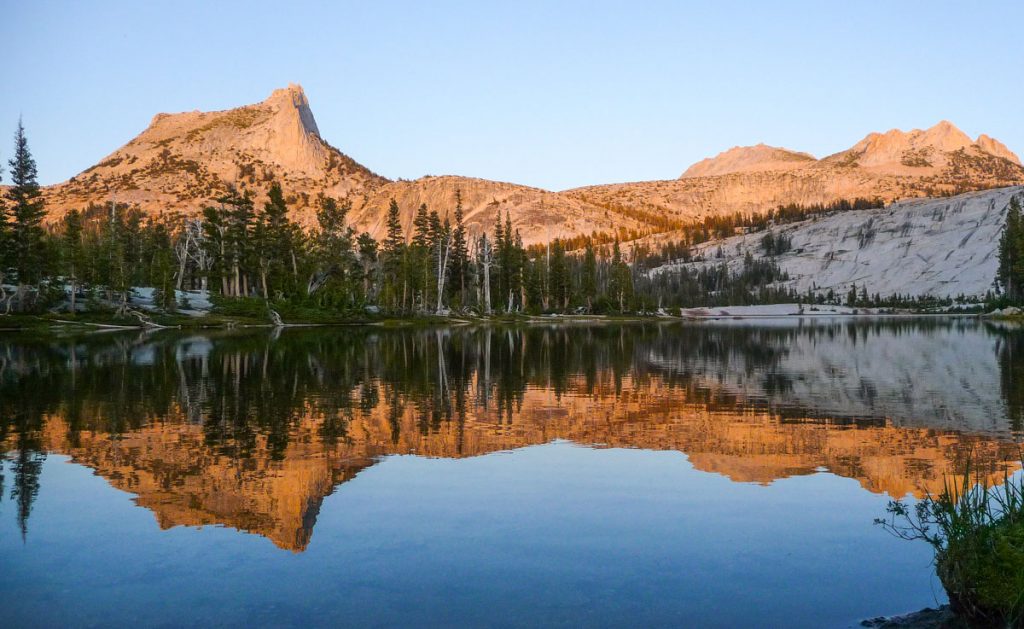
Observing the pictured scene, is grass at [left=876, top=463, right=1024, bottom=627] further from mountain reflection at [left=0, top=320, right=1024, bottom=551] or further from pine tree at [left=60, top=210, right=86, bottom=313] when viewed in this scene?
pine tree at [left=60, top=210, right=86, bottom=313]

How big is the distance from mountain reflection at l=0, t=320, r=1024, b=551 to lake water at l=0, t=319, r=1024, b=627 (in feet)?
0.37

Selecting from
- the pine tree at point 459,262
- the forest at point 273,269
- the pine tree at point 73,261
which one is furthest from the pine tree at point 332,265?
the pine tree at point 73,261

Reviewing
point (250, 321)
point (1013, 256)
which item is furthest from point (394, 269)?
point (1013, 256)

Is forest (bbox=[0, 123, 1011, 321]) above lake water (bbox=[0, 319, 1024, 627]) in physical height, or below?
above

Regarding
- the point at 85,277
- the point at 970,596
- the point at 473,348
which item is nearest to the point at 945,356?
the point at 473,348

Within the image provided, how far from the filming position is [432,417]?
20578mm

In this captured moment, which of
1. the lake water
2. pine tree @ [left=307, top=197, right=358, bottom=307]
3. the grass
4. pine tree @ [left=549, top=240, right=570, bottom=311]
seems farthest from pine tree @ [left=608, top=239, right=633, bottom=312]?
the grass

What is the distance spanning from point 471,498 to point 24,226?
6784 centimetres

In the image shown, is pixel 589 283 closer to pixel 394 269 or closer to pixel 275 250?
pixel 394 269

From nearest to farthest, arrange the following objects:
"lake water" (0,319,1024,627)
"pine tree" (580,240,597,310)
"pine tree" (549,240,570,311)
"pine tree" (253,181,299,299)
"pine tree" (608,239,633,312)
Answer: "lake water" (0,319,1024,627)
"pine tree" (253,181,299,299)
"pine tree" (549,240,570,311)
"pine tree" (580,240,597,310)
"pine tree" (608,239,633,312)

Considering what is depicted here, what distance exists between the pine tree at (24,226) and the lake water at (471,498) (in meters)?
43.2

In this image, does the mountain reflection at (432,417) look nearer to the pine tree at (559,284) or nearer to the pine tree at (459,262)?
the pine tree at (459,262)

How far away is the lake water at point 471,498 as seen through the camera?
816cm

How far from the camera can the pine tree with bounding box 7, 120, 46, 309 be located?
6378 cm
